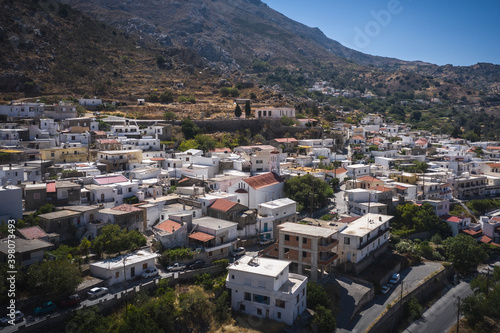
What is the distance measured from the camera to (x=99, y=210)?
2308cm

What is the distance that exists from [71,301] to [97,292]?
1237mm

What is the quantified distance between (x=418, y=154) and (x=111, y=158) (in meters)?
36.2

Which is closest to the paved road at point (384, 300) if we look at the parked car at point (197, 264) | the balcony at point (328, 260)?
the balcony at point (328, 260)

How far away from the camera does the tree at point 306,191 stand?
100 feet

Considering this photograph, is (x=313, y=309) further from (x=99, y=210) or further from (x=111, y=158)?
(x=111, y=158)

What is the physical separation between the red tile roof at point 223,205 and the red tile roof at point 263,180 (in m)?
3.34

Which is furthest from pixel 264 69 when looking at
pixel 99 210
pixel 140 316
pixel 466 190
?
pixel 140 316

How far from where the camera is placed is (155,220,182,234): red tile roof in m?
22.1

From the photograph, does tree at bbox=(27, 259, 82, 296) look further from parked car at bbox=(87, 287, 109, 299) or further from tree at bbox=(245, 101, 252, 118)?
tree at bbox=(245, 101, 252, 118)

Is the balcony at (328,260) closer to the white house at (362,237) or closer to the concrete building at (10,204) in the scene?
the white house at (362,237)

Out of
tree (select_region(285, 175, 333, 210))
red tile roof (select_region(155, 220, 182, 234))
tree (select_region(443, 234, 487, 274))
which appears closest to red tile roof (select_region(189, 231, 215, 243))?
red tile roof (select_region(155, 220, 182, 234))

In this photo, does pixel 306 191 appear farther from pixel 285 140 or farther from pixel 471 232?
pixel 285 140

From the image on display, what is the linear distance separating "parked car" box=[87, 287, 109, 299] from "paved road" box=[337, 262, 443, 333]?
10712 millimetres

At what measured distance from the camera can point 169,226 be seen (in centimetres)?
2250
